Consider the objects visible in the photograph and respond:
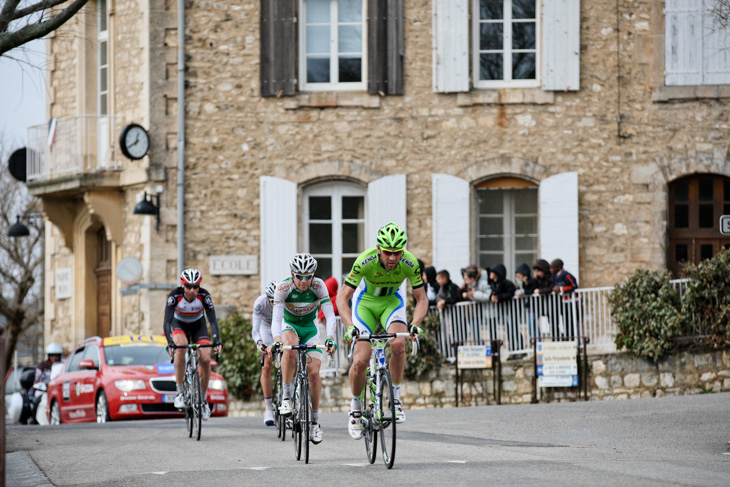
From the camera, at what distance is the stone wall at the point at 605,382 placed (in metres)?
18.5

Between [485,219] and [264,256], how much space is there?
3975 mm

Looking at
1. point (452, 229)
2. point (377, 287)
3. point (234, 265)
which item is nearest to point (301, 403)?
point (377, 287)

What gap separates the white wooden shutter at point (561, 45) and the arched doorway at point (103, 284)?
9463mm

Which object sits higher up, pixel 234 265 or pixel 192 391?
pixel 234 265

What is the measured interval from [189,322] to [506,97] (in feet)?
31.5

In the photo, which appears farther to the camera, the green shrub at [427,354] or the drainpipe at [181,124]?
the drainpipe at [181,124]

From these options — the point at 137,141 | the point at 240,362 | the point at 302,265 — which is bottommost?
the point at 240,362

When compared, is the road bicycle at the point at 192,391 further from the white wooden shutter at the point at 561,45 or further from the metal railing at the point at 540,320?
the white wooden shutter at the point at 561,45

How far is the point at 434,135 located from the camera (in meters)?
22.3

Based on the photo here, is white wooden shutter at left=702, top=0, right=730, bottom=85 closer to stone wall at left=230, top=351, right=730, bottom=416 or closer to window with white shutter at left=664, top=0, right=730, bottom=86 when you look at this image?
window with white shutter at left=664, top=0, right=730, bottom=86

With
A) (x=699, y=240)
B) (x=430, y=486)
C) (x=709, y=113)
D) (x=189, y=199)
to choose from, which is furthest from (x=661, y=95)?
(x=430, y=486)

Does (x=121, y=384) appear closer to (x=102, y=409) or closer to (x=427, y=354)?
(x=102, y=409)

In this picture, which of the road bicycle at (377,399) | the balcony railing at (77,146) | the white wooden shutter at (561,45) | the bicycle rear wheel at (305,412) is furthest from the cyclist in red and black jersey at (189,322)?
the balcony railing at (77,146)

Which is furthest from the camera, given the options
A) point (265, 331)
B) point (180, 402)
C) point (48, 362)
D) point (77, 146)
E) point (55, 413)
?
point (48, 362)
